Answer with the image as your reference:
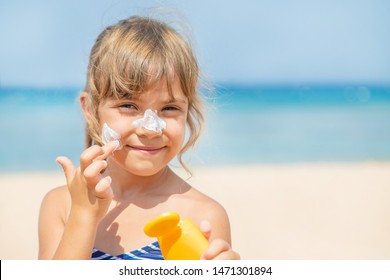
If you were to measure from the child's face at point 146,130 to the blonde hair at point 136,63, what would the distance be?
0.03 meters

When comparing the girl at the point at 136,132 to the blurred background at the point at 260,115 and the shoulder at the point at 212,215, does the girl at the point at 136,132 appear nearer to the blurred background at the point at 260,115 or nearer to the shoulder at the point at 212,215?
the shoulder at the point at 212,215

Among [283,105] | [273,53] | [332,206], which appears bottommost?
[332,206]

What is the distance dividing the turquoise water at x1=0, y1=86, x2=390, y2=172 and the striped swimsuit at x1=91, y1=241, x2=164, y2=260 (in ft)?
9.77

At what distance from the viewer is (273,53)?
486 inches

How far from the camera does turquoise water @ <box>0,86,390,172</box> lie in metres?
6.48

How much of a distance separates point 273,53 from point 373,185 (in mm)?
7580

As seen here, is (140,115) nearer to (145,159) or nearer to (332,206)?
(145,159)

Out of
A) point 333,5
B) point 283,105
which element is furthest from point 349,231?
point 333,5

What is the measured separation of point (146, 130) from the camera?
5.99ft

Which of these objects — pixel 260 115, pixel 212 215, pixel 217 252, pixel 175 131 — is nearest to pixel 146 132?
pixel 175 131

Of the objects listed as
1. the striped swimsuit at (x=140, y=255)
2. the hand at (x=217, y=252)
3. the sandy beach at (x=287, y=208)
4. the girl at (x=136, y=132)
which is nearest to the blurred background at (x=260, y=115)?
the sandy beach at (x=287, y=208)

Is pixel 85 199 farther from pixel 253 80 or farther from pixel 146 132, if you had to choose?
pixel 253 80

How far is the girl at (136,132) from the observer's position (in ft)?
6.08

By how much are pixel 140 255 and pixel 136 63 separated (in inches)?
25.1
